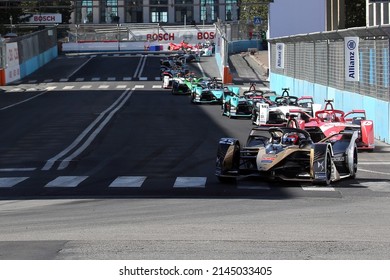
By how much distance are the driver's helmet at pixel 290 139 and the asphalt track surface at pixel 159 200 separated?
0.85m

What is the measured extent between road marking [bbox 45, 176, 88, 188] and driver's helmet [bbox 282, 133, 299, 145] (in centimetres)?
423

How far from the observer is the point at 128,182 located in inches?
776

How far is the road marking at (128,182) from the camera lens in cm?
1920

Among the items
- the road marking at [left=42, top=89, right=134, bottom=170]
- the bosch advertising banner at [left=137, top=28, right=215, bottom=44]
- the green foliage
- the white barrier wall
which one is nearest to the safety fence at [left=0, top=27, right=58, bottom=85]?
the bosch advertising banner at [left=137, top=28, right=215, bottom=44]

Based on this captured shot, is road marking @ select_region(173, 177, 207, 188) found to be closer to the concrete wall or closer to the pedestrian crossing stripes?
the pedestrian crossing stripes

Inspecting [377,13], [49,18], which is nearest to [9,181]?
[377,13]

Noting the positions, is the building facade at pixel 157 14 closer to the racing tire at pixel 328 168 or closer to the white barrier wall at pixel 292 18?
the white barrier wall at pixel 292 18

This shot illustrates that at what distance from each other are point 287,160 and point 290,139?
0.65 m

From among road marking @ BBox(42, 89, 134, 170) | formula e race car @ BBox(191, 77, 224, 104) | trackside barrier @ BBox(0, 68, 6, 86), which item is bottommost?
road marking @ BBox(42, 89, 134, 170)

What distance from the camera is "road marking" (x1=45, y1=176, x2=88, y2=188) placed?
19469mm

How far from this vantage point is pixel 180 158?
24.1 m
